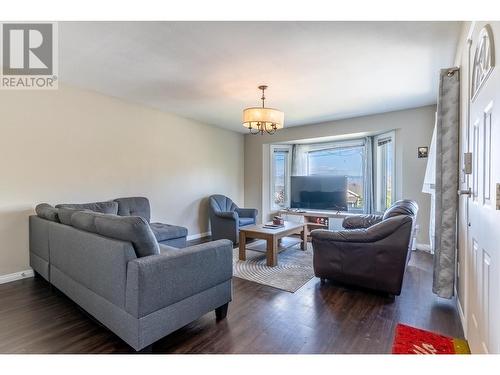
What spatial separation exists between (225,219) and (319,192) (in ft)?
7.15

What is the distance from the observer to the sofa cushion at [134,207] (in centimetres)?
380

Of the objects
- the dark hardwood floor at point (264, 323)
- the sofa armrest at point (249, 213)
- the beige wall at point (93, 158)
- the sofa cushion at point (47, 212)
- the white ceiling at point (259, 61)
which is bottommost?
the dark hardwood floor at point (264, 323)

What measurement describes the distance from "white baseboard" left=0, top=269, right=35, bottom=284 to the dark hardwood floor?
0.22 metres

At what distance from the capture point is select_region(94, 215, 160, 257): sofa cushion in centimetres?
171

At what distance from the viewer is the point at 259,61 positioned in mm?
2744

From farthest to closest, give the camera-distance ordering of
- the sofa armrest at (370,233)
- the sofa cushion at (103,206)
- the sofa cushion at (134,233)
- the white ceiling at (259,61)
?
1. the sofa cushion at (103,206)
2. the sofa armrest at (370,233)
3. the white ceiling at (259,61)
4. the sofa cushion at (134,233)

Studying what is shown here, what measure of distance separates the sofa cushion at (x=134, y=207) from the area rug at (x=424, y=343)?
11.2ft

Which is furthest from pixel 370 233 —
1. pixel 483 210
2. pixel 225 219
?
pixel 225 219

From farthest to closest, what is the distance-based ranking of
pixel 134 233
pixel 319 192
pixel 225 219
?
1. pixel 319 192
2. pixel 225 219
3. pixel 134 233

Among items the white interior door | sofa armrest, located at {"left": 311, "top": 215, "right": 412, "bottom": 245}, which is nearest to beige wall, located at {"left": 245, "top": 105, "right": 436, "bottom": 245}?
sofa armrest, located at {"left": 311, "top": 215, "right": 412, "bottom": 245}

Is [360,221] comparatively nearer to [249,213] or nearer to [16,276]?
[249,213]

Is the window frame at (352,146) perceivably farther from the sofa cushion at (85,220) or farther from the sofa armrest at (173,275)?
the sofa cushion at (85,220)

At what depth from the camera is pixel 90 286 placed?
1.94 meters

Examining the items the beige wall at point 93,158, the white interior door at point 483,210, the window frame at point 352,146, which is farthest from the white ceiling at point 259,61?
the window frame at point 352,146
